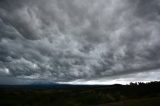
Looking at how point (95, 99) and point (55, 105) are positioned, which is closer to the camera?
point (55, 105)

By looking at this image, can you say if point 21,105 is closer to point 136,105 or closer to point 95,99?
point 95,99

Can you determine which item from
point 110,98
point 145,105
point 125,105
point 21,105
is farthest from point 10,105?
point 145,105

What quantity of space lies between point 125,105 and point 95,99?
1059 centimetres

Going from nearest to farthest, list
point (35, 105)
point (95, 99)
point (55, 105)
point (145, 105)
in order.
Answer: point (145, 105) → point (55, 105) → point (35, 105) → point (95, 99)

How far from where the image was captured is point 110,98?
34781 millimetres

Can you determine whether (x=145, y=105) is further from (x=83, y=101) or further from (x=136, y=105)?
(x=83, y=101)

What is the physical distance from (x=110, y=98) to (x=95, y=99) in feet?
7.82

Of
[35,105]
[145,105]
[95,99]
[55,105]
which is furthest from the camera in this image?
[95,99]

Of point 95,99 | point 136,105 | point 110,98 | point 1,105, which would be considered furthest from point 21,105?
point 136,105

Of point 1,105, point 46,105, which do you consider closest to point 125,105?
point 46,105

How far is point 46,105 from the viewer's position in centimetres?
3066

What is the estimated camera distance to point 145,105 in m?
23.5

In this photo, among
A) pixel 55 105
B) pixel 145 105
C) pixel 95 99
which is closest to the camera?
pixel 145 105

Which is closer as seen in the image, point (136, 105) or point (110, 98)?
point (136, 105)
